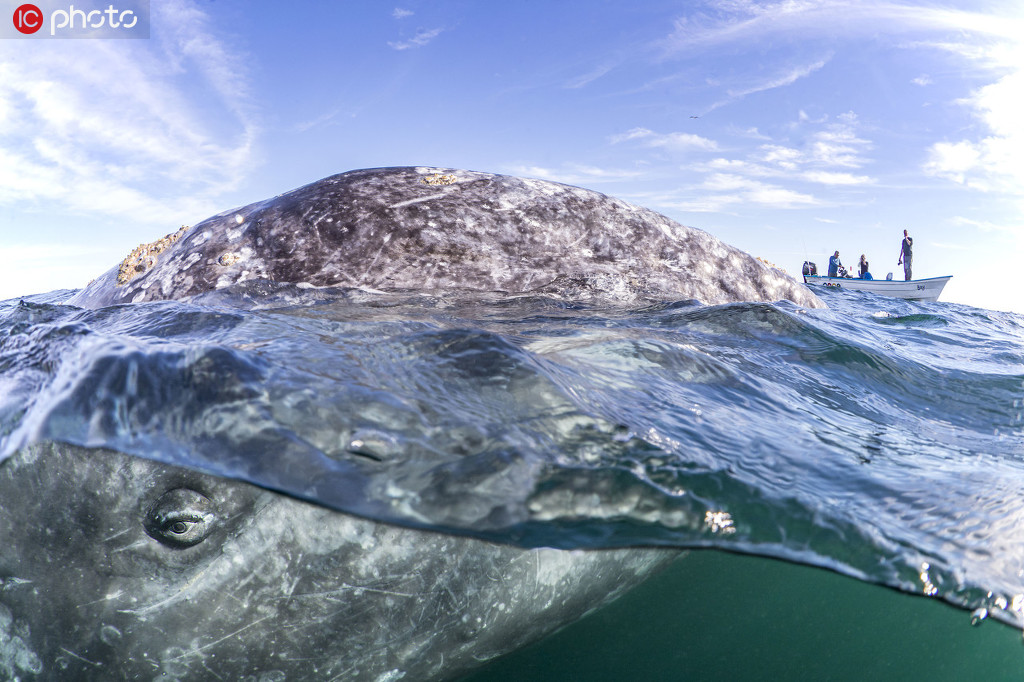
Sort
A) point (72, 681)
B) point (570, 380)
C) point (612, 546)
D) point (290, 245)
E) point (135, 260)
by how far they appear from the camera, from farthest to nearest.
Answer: point (135, 260) < point (290, 245) < point (570, 380) < point (612, 546) < point (72, 681)

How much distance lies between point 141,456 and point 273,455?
0.49 m

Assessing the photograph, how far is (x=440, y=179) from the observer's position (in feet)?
17.5

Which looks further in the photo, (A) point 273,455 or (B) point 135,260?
(B) point 135,260

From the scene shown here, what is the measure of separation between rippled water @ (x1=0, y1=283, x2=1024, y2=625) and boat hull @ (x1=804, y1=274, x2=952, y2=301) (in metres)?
21.7

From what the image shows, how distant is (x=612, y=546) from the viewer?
2.47m

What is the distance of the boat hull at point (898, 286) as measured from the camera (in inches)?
882

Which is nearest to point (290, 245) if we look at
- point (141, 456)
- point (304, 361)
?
point (304, 361)

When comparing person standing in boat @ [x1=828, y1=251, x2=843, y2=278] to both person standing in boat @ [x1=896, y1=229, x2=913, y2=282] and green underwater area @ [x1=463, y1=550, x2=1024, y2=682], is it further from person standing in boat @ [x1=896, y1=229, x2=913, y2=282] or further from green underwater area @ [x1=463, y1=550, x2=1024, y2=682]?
green underwater area @ [x1=463, y1=550, x2=1024, y2=682]

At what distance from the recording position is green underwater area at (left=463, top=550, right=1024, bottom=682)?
3422 millimetres

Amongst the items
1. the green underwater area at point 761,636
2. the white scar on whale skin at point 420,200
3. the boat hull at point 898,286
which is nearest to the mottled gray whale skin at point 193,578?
the green underwater area at point 761,636

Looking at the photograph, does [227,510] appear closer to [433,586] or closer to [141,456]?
[141,456]

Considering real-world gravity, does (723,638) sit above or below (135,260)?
below

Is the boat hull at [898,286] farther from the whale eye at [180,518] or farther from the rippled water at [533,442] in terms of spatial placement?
the whale eye at [180,518]

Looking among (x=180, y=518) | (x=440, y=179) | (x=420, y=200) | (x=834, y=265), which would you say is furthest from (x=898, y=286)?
(x=180, y=518)
